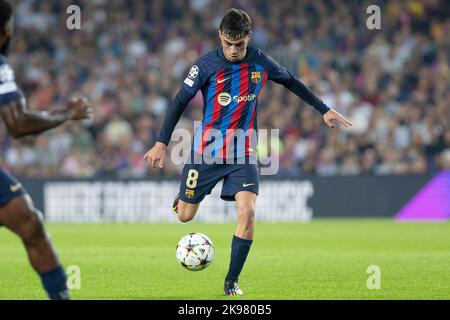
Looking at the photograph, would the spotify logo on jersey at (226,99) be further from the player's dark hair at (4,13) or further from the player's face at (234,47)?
the player's dark hair at (4,13)

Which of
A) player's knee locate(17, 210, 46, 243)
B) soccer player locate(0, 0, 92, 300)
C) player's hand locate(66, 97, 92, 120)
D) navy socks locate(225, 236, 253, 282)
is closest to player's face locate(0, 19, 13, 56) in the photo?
soccer player locate(0, 0, 92, 300)

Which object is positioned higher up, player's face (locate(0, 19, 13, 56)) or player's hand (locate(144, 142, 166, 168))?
player's face (locate(0, 19, 13, 56))

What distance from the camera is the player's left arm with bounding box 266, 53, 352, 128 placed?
9.56m

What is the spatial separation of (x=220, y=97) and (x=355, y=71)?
46.4 ft

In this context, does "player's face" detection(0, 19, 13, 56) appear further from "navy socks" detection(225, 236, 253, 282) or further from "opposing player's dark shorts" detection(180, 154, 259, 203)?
"navy socks" detection(225, 236, 253, 282)

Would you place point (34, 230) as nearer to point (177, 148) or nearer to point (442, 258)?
point (442, 258)

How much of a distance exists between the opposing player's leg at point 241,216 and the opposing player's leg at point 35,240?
8.24 feet

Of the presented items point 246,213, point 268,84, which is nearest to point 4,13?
point 246,213

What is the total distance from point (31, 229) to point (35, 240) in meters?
0.09

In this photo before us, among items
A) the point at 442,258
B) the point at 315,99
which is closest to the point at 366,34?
the point at 442,258

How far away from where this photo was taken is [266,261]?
12.6 m

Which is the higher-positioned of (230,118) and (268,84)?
(268,84)

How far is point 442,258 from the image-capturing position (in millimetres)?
12789

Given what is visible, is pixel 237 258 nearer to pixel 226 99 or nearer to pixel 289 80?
pixel 226 99
